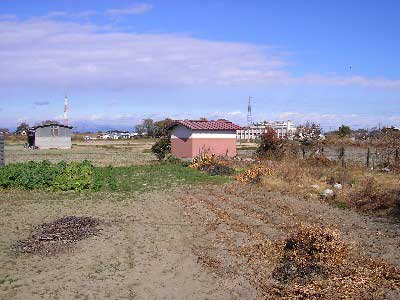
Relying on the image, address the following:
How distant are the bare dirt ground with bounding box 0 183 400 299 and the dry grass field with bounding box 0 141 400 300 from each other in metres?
0.02

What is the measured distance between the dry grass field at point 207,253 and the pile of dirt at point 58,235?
0.46 feet

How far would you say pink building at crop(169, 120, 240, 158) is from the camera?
30.2 metres

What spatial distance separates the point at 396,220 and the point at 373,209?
1142 millimetres

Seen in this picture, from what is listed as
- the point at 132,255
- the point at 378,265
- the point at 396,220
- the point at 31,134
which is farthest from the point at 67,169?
the point at 31,134

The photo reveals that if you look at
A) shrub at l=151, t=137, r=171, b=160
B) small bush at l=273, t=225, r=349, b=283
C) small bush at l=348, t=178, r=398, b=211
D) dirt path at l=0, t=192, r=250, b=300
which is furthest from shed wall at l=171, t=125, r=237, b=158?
small bush at l=273, t=225, r=349, b=283

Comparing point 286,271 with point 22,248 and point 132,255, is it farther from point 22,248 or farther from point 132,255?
point 22,248

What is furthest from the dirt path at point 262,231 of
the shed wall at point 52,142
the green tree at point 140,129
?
the green tree at point 140,129

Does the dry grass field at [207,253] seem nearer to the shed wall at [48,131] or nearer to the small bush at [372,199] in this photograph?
the small bush at [372,199]

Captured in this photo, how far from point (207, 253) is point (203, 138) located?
73.8ft

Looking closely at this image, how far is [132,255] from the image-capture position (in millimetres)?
8008

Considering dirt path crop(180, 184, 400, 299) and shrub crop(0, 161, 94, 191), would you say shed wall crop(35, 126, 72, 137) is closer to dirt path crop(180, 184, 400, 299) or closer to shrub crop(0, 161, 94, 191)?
shrub crop(0, 161, 94, 191)

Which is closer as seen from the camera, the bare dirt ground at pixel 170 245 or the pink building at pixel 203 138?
the bare dirt ground at pixel 170 245

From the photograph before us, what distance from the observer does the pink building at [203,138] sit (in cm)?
3023

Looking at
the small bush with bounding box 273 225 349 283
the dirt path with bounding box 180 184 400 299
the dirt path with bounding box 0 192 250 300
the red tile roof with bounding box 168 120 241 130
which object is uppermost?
the red tile roof with bounding box 168 120 241 130
